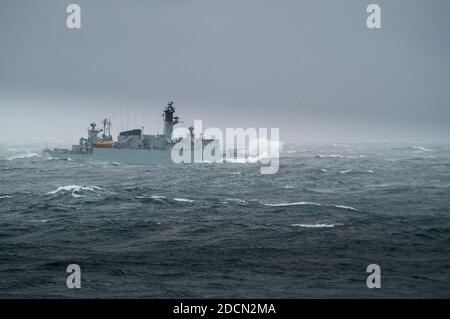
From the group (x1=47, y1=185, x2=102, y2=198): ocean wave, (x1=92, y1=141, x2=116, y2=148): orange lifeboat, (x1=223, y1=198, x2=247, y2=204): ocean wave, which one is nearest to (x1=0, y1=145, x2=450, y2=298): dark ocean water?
(x1=223, y1=198, x2=247, y2=204): ocean wave

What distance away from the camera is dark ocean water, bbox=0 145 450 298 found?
13.7 meters

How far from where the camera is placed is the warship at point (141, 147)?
262 feet

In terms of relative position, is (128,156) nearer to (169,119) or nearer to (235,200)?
(169,119)

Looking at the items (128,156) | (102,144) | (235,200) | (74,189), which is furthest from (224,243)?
(102,144)

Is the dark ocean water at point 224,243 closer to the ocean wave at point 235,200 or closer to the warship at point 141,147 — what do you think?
the ocean wave at point 235,200

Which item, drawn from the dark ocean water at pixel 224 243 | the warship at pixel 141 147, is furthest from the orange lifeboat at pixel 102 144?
the dark ocean water at pixel 224 243

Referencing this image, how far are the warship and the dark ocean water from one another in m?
41.9

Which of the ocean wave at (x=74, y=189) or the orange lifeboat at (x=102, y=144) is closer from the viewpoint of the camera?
the ocean wave at (x=74, y=189)

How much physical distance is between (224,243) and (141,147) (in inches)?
2758

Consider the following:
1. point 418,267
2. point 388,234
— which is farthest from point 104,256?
point 388,234

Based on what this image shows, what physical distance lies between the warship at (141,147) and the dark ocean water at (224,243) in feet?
137

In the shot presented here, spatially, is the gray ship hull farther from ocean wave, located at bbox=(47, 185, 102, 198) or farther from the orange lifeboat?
ocean wave, located at bbox=(47, 185, 102, 198)
